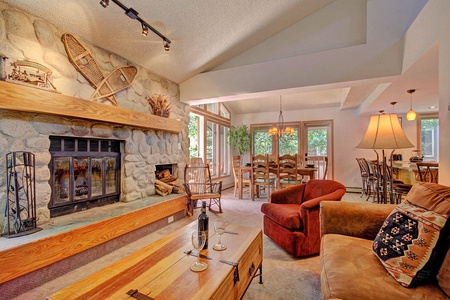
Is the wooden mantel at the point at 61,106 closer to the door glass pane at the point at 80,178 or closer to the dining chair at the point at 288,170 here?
the door glass pane at the point at 80,178

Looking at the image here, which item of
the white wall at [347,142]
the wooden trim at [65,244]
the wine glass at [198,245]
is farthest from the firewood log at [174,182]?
the white wall at [347,142]

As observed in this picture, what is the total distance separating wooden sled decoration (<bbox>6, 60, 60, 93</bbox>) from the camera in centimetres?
204

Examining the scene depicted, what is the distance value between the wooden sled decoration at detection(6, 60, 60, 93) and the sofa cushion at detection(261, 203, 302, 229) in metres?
2.82

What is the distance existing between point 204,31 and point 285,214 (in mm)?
2735

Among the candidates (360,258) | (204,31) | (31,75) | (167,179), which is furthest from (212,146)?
(360,258)

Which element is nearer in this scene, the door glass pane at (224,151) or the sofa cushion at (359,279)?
the sofa cushion at (359,279)

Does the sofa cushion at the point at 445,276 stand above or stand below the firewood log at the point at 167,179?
below

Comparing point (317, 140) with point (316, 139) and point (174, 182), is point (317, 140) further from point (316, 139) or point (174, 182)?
point (174, 182)

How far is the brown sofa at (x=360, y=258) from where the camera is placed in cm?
107

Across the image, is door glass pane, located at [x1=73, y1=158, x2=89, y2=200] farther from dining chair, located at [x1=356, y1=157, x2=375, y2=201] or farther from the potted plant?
dining chair, located at [x1=356, y1=157, x2=375, y2=201]

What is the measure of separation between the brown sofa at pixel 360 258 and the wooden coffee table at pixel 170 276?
52cm

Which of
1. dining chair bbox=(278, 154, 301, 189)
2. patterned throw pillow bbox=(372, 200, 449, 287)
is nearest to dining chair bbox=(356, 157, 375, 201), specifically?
dining chair bbox=(278, 154, 301, 189)

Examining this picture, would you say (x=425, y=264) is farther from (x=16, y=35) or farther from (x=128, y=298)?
(x=16, y=35)

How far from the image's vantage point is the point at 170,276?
121cm
